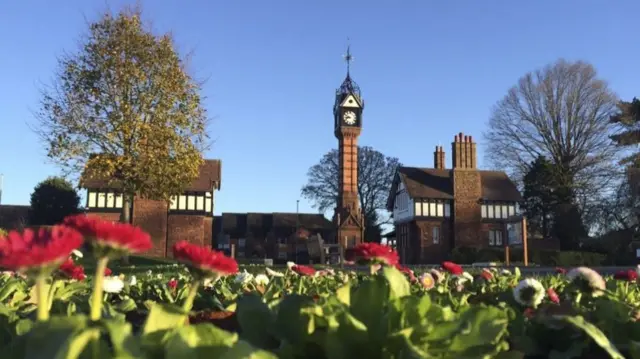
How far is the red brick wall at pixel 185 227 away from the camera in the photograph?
131 feet

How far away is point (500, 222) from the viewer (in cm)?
4478

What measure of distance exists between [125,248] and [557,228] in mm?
42815

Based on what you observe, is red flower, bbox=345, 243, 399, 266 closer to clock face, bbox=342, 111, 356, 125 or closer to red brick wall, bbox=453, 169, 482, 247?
red brick wall, bbox=453, 169, 482, 247

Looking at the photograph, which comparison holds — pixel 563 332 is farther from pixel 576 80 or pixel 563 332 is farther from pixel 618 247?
pixel 576 80

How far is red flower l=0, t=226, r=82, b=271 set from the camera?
140cm

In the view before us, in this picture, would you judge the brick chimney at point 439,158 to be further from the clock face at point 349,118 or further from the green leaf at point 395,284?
the green leaf at point 395,284

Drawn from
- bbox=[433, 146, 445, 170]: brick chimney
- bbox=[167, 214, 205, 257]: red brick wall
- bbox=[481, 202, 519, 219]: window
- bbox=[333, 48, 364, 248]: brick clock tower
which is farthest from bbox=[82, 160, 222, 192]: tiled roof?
bbox=[481, 202, 519, 219]: window

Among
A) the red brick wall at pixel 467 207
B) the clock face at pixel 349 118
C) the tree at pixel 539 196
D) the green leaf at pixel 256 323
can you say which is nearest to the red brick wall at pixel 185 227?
the clock face at pixel 349 118

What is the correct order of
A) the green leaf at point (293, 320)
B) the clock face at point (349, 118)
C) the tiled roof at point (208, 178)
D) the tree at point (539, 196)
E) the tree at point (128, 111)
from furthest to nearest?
the clock face at point (349, 118)
the tiled roof at point (208, 178)
the tree at point (539, 196)
the tree at point (128, 111)
the green leaf at point (293, 320)

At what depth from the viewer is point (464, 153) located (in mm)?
45812

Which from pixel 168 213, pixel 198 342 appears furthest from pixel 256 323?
pixel 168 213

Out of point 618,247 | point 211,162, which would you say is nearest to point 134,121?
point 211,162

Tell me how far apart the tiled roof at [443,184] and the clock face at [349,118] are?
22.0 ft

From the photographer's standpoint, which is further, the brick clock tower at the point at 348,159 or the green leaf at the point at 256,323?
the brick clock tower at the point at 348,159
